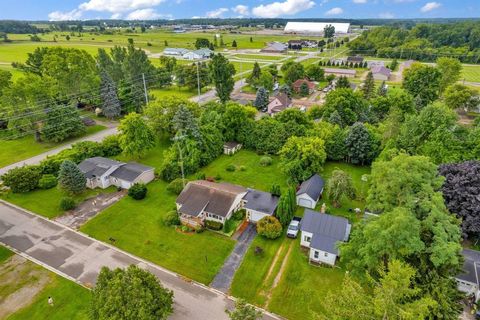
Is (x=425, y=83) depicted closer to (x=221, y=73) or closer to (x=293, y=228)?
(x=221, y=73)

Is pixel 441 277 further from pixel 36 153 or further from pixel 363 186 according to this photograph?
pixel 36 153

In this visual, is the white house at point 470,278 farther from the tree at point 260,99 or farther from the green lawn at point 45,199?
the tree at point 260,99

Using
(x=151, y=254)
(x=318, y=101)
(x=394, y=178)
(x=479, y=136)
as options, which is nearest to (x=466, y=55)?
(x=318, y=101)

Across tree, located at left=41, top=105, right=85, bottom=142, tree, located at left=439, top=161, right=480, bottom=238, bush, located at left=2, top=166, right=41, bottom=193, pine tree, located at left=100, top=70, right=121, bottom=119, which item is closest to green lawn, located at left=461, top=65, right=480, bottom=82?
tree, located at left=439, top=161, right=480, bottom=238

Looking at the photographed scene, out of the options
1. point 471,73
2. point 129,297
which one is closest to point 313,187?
point 129,297

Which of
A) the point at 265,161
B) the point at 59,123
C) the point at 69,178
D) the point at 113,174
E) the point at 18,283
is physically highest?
the point at 59,123
